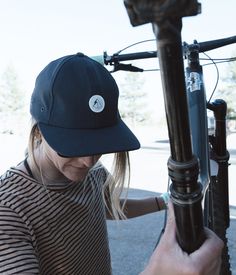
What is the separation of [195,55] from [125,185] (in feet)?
2.30

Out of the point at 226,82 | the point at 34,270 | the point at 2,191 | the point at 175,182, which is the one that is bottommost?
the point at 226,82

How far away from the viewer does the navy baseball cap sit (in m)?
1.13

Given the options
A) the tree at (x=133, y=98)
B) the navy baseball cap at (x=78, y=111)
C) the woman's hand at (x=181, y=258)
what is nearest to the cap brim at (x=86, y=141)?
the navy baseball cap at (x=78, y=111)

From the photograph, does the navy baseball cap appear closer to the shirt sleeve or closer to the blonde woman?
the blonde woman

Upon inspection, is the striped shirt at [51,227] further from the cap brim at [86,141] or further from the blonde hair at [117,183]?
the cap brim at [86,141]

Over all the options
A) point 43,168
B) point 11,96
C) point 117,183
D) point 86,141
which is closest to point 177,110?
point 86,141

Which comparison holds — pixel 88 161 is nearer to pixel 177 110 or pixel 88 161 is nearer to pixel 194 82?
pixel 194 82

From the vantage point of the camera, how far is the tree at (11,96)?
37375 mm

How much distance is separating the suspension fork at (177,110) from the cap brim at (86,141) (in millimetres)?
551

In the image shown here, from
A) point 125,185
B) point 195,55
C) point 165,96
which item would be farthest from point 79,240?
point 165,96

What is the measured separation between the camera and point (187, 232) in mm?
595

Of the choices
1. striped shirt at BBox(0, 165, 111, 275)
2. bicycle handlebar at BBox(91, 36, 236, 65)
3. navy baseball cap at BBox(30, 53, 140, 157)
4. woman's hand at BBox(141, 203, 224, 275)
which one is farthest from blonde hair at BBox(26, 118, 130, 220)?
woman's hand at BBox(141, 203, 224, 275)

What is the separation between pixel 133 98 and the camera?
39.9 metres

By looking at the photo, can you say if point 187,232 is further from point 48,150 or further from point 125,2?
point 48,150
